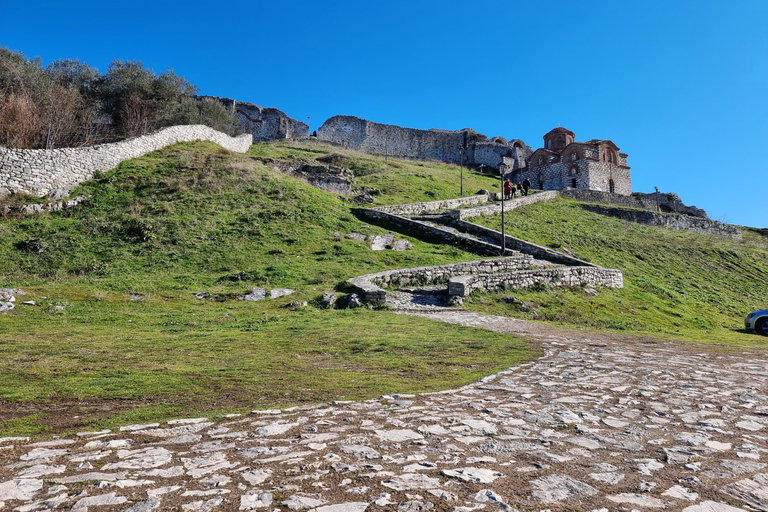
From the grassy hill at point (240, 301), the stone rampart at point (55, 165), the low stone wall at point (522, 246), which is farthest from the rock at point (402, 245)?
the stone rampart at point (55, 165)

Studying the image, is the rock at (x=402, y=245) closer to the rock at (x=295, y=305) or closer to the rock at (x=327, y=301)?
the rock at (x=327, y=301)

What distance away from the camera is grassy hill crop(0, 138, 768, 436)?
5633mm

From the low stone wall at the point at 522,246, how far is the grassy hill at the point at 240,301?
2388 mm

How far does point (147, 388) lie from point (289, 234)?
639 inches

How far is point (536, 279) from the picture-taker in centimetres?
1797

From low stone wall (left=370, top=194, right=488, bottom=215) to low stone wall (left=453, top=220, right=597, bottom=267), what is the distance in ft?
11.6

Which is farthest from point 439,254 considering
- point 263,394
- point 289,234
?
point 263,394

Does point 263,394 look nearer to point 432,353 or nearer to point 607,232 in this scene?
point 432,353

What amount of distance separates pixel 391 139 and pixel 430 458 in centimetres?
6889

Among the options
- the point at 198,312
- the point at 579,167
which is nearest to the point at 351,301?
the point at 198,312

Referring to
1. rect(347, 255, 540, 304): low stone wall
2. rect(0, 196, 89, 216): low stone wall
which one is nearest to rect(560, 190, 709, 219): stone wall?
rect(347, 255, 540, 304): low stone wall

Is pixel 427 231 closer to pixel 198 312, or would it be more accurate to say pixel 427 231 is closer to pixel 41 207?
pixel 198 312

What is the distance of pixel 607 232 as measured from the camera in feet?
106

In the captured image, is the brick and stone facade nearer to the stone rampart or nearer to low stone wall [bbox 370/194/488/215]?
low stone wall [bbox 370/194/488/215]
